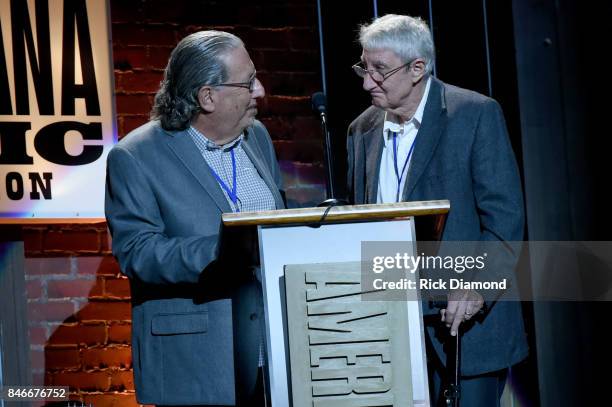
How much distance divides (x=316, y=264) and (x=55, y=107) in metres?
1.95

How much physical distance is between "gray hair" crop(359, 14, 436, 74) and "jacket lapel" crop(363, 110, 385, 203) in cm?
24

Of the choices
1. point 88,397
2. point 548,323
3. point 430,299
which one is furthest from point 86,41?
point 548,323

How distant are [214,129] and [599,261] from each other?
1.74m

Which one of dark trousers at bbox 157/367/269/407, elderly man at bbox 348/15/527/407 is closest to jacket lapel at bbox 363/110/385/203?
elderly man at bbox 348/15/527/407

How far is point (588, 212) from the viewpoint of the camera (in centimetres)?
361

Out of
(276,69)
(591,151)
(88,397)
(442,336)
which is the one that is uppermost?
(276,69)

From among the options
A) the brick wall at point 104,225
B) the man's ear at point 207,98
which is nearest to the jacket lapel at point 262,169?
the man's ear at point 207,98

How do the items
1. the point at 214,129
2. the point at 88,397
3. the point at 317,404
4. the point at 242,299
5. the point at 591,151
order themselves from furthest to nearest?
the point at 88,397, the point at 591,151, the point at 214,129, the point at 242,299, the point at 317,404

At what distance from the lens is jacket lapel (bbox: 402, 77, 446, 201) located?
2.69 metres

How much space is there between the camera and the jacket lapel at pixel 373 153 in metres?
2.84

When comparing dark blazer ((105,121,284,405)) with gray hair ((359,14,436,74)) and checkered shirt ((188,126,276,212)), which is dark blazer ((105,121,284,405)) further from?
gray hair ((359,14,436,74))

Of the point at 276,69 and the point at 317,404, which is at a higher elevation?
the point at 276,69

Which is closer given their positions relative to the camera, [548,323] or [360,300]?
[360,300]

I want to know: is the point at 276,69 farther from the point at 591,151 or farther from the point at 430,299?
the point at 430,299
